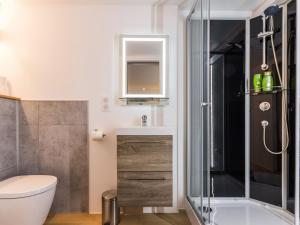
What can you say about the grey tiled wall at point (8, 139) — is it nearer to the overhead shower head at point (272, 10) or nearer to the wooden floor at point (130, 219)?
the wooden floor at point (130, 219)

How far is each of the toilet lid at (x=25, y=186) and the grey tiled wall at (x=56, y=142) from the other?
309mm

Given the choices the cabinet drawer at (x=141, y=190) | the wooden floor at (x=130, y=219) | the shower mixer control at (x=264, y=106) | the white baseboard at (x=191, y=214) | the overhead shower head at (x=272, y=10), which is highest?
the overhead shower head at (x=272, y=10)

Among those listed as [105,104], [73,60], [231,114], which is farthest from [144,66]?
[231,114]

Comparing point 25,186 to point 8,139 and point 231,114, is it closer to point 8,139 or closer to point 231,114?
point 8,139

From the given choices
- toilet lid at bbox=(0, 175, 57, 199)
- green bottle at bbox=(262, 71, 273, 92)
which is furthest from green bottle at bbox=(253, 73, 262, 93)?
toilet lid at bbox=(0, 175, 57, 199)

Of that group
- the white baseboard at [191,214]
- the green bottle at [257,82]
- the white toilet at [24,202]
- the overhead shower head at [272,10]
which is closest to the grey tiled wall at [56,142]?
the white toilet at [24,202]

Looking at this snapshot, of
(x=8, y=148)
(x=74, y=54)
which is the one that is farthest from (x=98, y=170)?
(x=74, y=54)

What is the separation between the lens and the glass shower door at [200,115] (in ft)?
5.81

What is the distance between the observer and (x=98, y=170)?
2.21 meters

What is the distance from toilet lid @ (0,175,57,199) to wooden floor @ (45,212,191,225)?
511 millimetres

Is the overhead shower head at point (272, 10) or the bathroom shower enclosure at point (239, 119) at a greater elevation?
the overhead shower head at point (272, 10)

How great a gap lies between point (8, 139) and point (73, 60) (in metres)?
0.97

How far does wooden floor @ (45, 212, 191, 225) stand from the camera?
2012 millimetres

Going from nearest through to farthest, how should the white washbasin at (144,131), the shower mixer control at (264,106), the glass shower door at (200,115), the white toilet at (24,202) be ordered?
the white toilet at (24,202)
the glass shower door at (200,115)
the white washbasin at (144,131)
the shower mixer control at (264,106)
